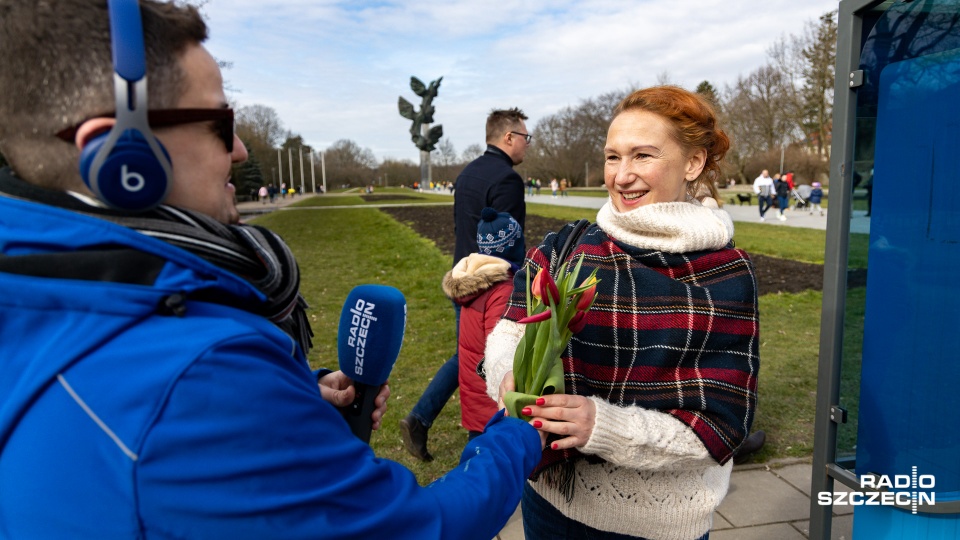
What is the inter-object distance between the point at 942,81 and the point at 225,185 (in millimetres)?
2560

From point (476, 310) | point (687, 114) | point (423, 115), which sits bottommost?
point (476, 310)

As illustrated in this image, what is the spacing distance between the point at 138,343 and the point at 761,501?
3.96m

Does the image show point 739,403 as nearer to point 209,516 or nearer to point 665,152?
point 665,152

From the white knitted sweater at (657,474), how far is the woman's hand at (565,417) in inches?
3.6

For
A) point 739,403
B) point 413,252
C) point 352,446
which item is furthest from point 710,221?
point 413,252

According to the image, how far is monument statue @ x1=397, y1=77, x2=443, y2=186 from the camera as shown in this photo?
54469mm

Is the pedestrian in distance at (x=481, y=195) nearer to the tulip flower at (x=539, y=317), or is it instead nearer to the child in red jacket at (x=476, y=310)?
the child in red jacket at (x=476, y=310)

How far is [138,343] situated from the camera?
95 centimetres

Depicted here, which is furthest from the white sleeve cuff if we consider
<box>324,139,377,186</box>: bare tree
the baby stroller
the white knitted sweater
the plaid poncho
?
<box>324,139,377,186</box>: bare tree

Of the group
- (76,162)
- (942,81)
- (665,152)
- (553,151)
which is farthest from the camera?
(553,151)

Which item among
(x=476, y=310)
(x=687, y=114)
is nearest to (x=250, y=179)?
(x=476, y=310)

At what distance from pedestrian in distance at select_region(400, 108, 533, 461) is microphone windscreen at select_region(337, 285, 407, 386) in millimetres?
3073

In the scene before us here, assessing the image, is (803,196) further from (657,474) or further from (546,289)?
(546,289)

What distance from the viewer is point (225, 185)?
122 cm
